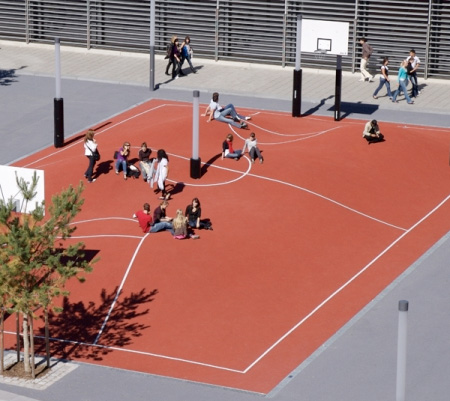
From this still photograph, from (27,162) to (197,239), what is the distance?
9.12 metres

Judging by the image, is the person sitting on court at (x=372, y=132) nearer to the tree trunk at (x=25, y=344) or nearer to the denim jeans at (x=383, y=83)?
the denim jeans at (x=383, y=83)

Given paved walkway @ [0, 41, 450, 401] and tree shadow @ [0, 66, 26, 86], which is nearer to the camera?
paved walkway @ [0, 41, 450, 401]

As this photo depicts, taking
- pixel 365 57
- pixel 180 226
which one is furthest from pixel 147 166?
pixel 365 57

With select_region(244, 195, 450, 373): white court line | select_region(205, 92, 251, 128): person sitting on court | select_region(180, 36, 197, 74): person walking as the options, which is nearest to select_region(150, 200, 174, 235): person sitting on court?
select_region(244, 195, 450, 373): white court line

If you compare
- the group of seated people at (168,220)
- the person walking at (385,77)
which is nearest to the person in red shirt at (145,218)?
the group of seated people at (168,220)

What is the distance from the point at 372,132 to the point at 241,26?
13.5 metres

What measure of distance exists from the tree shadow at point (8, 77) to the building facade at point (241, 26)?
13.0ft

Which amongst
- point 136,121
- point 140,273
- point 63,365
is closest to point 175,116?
point 136,121

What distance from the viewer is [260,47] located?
51.9 m

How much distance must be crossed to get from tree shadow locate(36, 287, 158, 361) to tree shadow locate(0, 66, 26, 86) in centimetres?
1999

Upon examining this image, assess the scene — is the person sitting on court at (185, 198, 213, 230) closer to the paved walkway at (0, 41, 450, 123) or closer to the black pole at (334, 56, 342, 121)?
the black pole at (334, 56, 342, 121)

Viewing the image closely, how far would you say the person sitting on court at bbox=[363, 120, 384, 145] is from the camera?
131ft

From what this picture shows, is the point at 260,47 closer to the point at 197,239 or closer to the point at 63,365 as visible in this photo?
the point at 197,239

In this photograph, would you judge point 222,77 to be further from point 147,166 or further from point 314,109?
point 147,166
